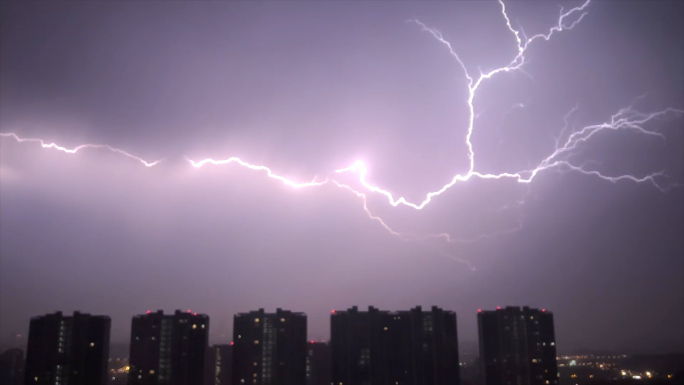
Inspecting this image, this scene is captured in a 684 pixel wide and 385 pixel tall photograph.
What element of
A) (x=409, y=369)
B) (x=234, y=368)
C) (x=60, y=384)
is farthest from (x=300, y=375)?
(x=60, y=384)

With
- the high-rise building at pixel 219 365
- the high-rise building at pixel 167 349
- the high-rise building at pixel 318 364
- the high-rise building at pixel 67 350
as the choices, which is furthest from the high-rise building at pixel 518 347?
the high-rise building at pixel 67 350

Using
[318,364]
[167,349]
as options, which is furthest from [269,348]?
[318,364]

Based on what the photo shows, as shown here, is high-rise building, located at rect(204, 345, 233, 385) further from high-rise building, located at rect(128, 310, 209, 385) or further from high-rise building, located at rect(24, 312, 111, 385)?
high-rise building, located at rect(24, 312, 111, 385)

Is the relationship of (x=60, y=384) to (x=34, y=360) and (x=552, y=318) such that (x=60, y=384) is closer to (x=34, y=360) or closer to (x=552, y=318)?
(x=34, y=360)

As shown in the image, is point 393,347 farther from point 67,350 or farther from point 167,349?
point 67,350

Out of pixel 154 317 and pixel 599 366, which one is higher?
pixel 154 317

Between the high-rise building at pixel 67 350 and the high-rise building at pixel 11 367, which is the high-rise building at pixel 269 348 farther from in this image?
the high-rise building at pixel 11 367
